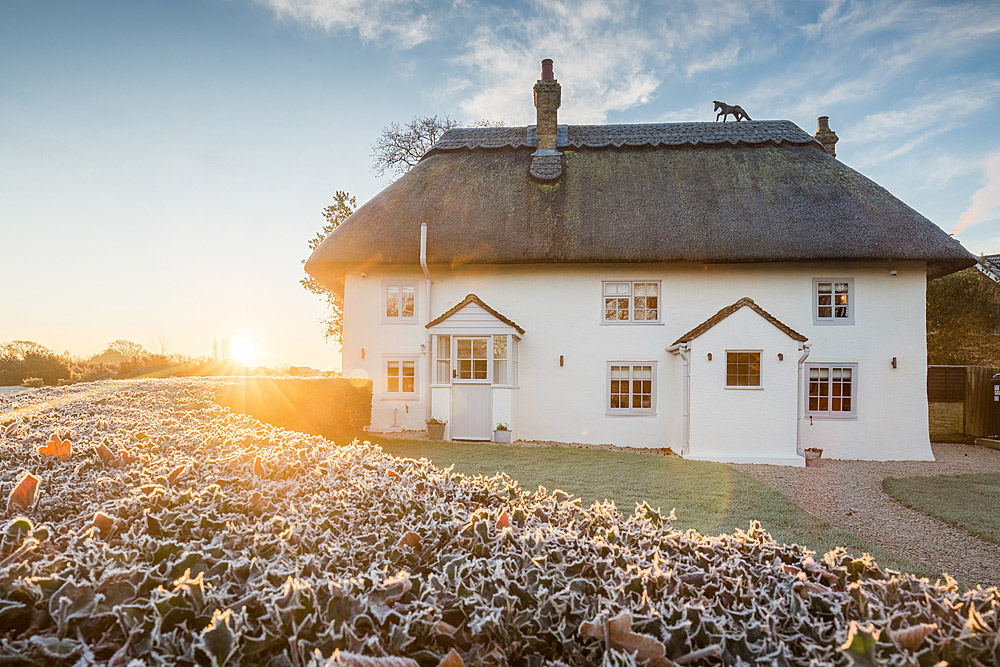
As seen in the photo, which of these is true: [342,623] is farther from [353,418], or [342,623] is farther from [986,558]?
[353,418]

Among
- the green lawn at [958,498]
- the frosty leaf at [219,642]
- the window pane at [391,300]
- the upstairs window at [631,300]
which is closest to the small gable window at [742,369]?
the upstairs window at [631,300]

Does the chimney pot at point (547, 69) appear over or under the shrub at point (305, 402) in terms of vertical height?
over

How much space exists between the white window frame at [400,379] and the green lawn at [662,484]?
1994mm

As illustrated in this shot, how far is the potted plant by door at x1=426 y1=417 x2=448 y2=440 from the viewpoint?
1269 cm

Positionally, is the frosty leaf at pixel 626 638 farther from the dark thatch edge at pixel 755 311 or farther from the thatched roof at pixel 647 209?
the thatched roof at pixel 647 209

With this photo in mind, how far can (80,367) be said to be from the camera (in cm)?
1773

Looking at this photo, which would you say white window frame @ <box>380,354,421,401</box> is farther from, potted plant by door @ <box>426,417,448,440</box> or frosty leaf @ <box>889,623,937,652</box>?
frosty leaf @ <box>889,623,937,652</box>

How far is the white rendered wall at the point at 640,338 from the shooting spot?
12.8 meters

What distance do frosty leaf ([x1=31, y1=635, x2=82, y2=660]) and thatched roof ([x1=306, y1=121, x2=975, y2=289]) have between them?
40.8ft

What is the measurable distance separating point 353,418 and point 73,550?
1025 cm

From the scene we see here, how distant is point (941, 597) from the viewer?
57.0 inches

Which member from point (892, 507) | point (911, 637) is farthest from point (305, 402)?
point (911, 637)

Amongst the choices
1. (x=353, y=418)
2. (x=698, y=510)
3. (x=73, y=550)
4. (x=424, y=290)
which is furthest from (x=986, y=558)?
(x=424, y=290)

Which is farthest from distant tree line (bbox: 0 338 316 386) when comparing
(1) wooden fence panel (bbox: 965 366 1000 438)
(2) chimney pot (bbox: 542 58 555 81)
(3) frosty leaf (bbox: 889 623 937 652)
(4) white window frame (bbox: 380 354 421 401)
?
(1) wooden fence panel (bbox: 965 366 1000 438)
